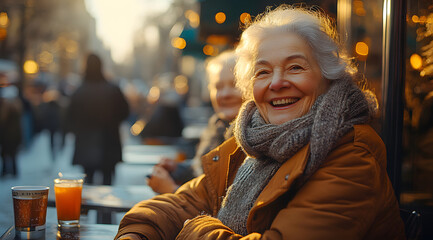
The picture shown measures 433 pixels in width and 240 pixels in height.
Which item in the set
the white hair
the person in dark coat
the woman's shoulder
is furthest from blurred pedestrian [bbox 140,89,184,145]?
the woman's shoulder

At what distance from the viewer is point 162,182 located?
295 centimetres

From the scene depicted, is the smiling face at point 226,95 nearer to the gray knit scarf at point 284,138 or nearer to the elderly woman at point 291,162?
the elderly woman at point 291,162

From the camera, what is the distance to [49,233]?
81.3 inches

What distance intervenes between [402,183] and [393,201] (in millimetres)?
848

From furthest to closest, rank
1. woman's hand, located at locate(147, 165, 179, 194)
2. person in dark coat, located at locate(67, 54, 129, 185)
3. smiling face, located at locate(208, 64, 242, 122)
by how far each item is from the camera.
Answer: person in dark coat, located at locate(67, 54, 129, 185), smiling face, located at locate(208, 64, 242, 122), woman's hand, located at locate(147, 165, 179, 194)

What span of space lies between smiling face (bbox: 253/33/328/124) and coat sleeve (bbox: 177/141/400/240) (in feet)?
1.09

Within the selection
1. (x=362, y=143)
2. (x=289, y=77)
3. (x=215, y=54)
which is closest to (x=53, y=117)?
(x=215, y=54)

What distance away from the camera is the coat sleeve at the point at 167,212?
80.2 inches

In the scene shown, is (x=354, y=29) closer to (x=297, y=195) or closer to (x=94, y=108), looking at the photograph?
(x=297, y=195)

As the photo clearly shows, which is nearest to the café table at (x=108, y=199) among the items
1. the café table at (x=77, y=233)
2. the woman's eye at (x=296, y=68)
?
the café table at (x=77, y=233)

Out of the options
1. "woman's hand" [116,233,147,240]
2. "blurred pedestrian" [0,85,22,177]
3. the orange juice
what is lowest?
"blurred pedestrian" [0,85,22,177]

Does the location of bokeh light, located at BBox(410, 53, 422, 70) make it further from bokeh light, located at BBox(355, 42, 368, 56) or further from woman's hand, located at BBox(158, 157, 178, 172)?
woman's hand, located at BBox(158, 157, 178, 172)

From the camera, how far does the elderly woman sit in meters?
1.53

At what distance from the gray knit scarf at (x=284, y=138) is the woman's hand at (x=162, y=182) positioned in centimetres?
95
